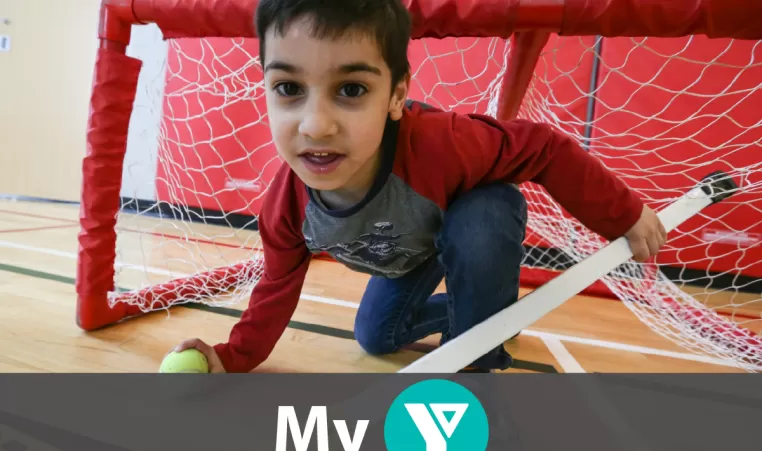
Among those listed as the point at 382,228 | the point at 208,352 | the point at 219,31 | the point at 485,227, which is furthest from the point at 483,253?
the point at 219,31

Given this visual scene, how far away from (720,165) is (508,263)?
3.51ft

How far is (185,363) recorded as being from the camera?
1.98ft

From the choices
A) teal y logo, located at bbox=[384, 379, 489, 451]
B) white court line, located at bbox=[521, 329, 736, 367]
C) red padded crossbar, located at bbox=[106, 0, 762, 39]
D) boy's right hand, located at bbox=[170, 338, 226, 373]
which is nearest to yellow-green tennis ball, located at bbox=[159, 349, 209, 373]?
boy's right hand, located at bbox=[170, 338, 226, 373]

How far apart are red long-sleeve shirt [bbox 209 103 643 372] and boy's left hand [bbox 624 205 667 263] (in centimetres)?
1

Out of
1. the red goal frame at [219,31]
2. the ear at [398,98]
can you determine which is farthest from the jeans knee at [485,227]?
the red goal frame at [219,31]

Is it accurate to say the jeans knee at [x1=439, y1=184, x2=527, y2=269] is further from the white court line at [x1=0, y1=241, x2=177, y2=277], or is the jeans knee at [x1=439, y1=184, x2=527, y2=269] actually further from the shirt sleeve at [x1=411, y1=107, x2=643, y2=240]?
the white court line at [x1=0, y1=241, x2=177, y2=277]

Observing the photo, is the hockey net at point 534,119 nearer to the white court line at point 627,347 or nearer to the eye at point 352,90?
the white court line at point 627,347

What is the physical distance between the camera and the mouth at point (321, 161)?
479 mm

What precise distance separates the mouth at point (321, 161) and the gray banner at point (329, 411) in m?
0.25

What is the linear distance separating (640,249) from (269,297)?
0.49 metres

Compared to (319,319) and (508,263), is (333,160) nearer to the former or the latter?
(508,263)

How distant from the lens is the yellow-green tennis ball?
0.60 meters

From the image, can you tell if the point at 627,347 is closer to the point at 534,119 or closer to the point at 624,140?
the point at 534,119

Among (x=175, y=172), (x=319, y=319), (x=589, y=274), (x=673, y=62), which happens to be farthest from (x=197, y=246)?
(x=673, y=62)
